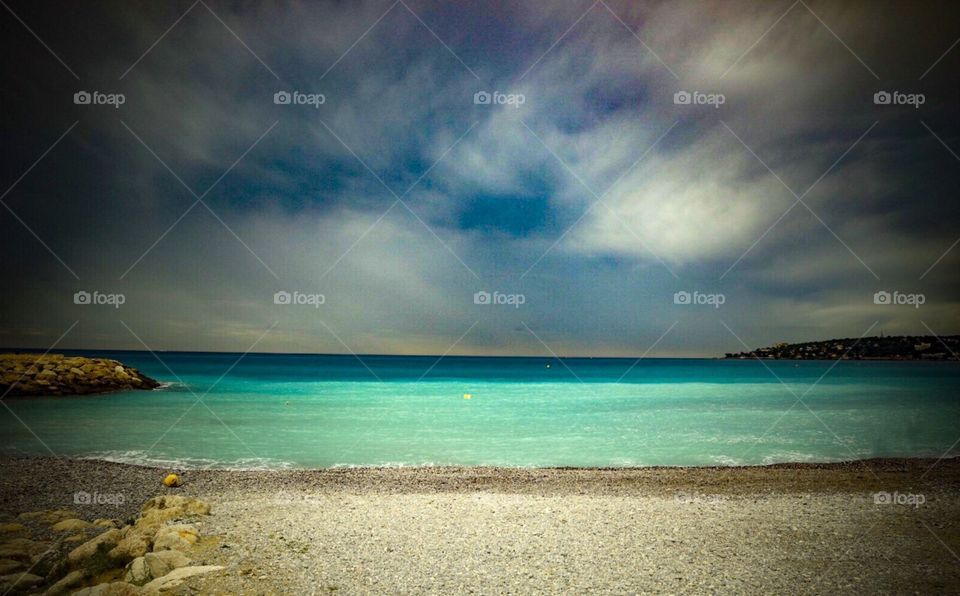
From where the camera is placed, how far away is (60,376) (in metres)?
30.7

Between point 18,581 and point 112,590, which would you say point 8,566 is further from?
point 112,590

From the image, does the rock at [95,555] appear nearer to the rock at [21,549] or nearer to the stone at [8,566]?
the stone at [8,566]

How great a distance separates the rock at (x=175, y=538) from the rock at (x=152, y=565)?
1.13 feet

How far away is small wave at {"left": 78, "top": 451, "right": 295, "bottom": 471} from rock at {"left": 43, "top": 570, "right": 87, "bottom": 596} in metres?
7.28

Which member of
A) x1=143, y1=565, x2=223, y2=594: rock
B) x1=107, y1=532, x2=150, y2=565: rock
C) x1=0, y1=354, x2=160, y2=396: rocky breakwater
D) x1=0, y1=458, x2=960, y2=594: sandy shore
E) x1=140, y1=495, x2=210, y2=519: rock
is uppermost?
x1=0, y1=354, x2=160, y2=396: rocky breakwater

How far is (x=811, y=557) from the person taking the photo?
5977 millimetres

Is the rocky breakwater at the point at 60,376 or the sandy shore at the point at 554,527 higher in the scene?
the rocky breakwater at the point at 60,376

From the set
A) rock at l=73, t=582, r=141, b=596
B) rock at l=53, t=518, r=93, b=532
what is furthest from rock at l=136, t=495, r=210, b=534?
rock at l=73, t=582, r=141, b=596

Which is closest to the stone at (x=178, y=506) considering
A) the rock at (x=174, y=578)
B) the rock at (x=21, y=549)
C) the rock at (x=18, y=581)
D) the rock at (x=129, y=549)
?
the rock at (x=21, y=549)

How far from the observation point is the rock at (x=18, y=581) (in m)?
5.34

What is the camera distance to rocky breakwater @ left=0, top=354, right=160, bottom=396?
95.9 feet

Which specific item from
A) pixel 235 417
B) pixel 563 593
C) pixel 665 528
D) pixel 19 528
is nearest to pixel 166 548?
pixel 19 528

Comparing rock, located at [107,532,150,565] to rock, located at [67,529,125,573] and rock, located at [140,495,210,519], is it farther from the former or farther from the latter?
rock, located at [140,495,210,519]

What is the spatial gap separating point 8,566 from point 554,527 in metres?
7.41
